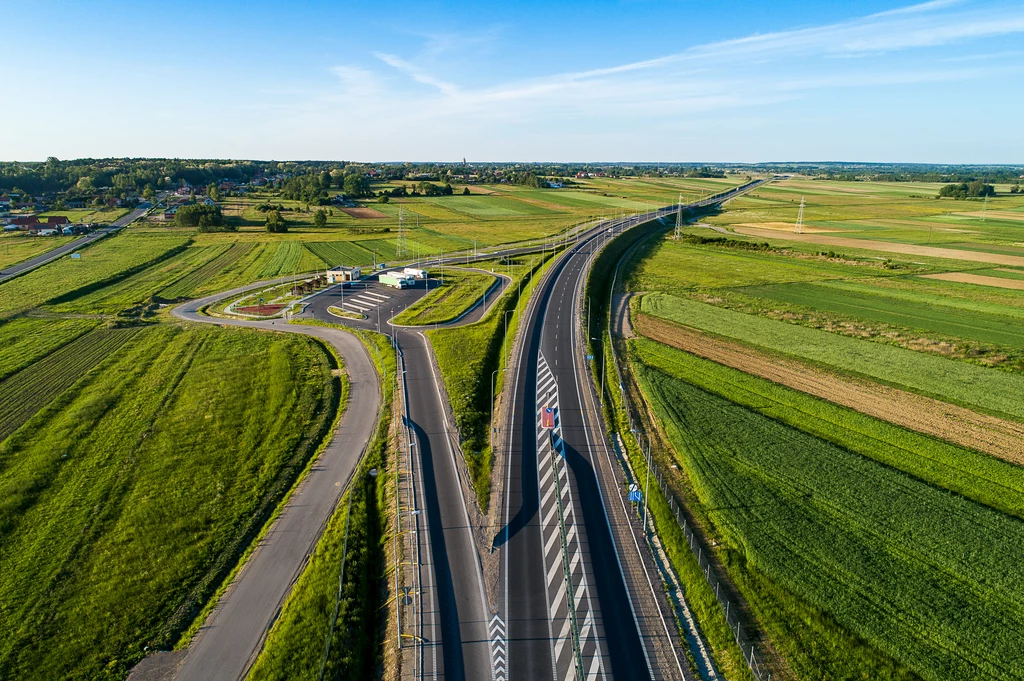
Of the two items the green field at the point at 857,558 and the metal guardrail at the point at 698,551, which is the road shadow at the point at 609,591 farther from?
the green field at the point at 857,558

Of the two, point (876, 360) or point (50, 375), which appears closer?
point (50, 375)

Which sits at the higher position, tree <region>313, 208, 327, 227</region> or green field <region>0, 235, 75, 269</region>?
tree <region>313, 208, 327, 227</region>

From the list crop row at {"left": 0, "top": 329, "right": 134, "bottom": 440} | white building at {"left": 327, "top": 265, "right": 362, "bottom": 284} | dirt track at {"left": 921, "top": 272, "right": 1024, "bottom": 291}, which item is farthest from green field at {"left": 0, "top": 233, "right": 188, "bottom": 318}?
dirt track at {"left": 921, "top": 272, "right": 1024, "bottom": 291}

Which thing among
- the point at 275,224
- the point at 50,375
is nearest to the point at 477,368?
the point at 50,375

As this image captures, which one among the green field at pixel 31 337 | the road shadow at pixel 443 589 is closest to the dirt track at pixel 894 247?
the road shadow at pixel 443 589

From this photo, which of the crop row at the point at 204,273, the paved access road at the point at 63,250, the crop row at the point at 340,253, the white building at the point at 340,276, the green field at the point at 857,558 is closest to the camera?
the green field at the point at 857,558

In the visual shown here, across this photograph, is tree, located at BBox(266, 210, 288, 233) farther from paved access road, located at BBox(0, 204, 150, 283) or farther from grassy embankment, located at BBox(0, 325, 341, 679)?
grassy embankment, located at BBox(0, 325, 341, 679)

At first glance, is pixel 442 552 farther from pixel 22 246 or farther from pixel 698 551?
pixel 22 246
